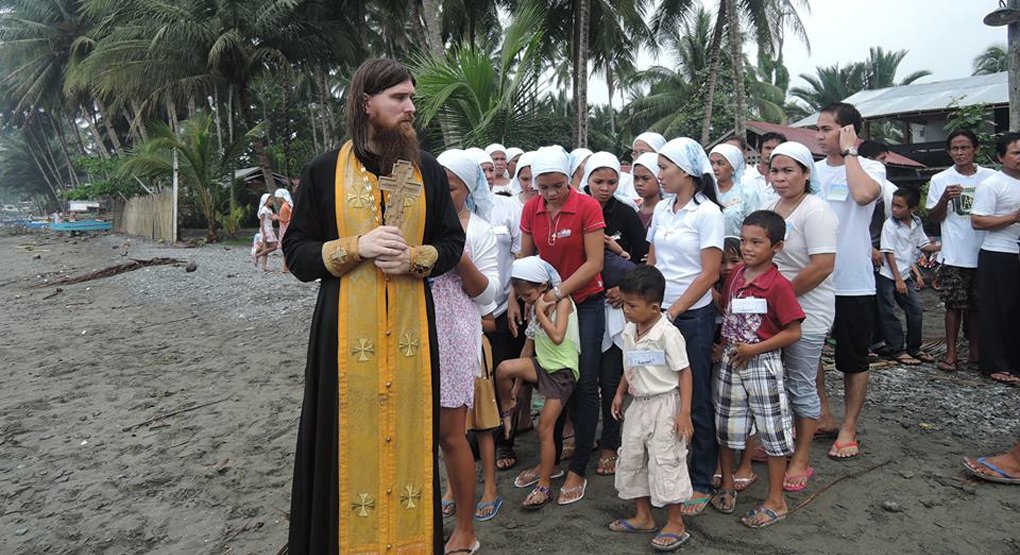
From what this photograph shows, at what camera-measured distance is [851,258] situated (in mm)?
3580

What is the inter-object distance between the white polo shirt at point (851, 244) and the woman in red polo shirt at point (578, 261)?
1.34 meters

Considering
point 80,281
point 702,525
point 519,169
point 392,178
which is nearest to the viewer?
point 392,178

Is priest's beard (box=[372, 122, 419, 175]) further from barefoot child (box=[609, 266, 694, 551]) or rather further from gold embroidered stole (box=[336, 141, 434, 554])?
barefoot child (box=[609, 266, 694, 551])

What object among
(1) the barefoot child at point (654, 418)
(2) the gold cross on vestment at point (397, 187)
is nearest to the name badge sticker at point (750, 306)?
(1) the barefoot child at point (654, 418)

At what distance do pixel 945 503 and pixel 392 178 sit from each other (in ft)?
9.89

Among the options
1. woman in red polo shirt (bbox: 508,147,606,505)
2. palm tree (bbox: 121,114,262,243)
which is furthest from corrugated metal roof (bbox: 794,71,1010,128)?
palm tree (bbox: 121,114,262,243)

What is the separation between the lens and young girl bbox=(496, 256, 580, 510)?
10.8ft

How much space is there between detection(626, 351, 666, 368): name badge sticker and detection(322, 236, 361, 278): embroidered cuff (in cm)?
140

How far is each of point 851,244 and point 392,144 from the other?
268 centimetres

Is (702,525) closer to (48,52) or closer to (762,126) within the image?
(762,126)

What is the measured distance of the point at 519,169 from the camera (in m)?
4.76

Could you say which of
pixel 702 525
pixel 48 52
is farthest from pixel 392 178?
pixel 48 52

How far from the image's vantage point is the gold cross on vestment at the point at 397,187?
2.22 m

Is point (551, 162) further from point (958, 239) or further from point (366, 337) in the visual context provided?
point (958, 239)
